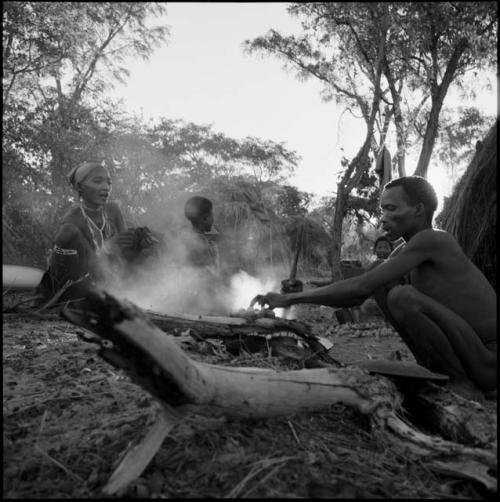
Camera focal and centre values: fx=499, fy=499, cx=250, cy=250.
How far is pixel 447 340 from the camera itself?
250 centimetres

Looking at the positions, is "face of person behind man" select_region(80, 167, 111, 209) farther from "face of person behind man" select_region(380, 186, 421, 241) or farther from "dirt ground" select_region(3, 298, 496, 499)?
"face of person behind man" select_region(380, 186, 421, 241)

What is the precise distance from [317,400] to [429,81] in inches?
426

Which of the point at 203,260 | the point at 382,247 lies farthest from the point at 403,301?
the point at 382,247

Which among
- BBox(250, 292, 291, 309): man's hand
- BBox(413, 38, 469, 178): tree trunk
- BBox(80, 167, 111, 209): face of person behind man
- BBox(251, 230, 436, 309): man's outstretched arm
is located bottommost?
BBox(250, 292, 291, 309): man's hand

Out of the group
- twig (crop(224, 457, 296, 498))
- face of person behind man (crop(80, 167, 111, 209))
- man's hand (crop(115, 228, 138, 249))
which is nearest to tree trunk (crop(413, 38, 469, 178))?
man's hand (crop(115, 228, 138, 249))

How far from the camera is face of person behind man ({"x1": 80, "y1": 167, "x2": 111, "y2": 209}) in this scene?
513 cm

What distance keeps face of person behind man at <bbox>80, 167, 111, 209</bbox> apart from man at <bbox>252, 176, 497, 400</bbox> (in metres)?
3.10

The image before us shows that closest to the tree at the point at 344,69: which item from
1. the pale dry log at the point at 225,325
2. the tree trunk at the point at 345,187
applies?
the tree trunk at the point at 345,187

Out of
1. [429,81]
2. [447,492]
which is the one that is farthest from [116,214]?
[429,81]

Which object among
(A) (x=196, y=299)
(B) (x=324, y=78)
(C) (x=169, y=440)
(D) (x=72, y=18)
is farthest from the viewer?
(B) (x=324, y=78)

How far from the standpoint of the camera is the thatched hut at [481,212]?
4.13 meters

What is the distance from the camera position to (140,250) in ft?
17.7

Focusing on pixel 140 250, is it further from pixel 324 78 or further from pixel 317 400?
pixel 324 78

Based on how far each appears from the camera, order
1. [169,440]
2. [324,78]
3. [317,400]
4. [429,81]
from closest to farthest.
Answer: [169,440] → [317,400] → [429,81] → [324,78]
